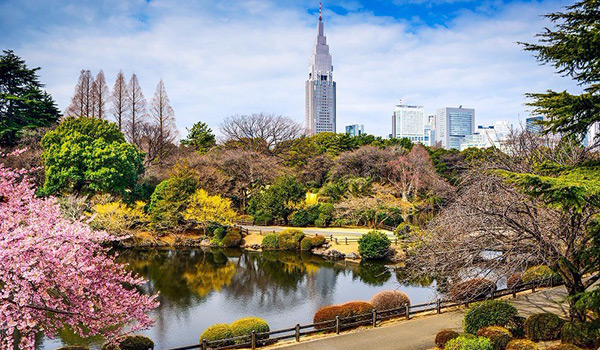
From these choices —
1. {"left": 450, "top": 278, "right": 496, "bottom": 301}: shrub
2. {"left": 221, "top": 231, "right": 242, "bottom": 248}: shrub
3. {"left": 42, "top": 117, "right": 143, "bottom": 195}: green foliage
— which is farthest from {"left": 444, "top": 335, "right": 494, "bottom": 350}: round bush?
{"left": 42, "top": 117, "right": 143, "bottom": 195}: green foliage

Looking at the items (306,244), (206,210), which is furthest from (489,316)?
(206,210)

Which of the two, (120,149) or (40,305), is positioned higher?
(120,149)

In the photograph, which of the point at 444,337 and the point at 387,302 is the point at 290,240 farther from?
the point at 444,337

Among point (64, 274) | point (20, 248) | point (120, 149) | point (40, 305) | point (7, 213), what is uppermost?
point (120, 149)

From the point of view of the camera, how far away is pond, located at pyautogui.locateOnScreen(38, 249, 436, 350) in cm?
1781

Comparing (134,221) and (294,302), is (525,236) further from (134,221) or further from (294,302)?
(134,221)

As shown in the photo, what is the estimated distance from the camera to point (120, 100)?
5438 centimetres

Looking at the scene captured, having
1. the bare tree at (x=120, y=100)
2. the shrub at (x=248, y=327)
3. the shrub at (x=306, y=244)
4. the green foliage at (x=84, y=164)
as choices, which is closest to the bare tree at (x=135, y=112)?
the bare tree at (x=120, y=100)

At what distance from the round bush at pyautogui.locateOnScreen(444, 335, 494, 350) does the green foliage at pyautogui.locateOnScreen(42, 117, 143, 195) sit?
3187 cm

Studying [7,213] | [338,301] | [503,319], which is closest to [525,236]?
[503,319]

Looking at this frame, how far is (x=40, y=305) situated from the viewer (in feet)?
27.5

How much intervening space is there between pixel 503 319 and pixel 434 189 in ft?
99.8

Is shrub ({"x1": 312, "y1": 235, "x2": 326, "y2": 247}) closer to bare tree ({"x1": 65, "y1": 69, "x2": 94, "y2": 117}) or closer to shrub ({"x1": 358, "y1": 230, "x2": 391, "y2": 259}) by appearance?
shrub ({"x1": 358, "y1": 230, "x2": 391, "y2": 259})

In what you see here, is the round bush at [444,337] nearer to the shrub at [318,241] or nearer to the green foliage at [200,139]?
the shrub at [318,241]
